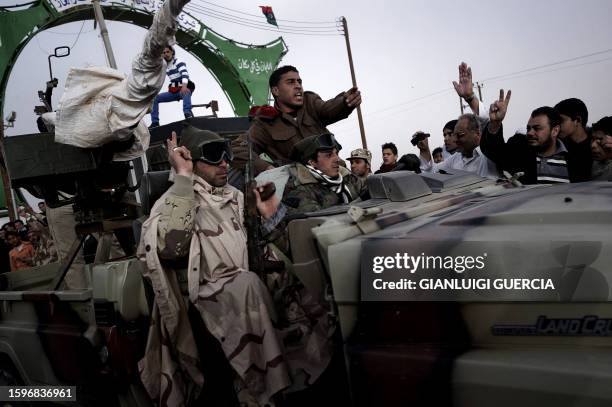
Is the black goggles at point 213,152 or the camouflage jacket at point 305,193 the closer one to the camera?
the black goggles at point 213,152

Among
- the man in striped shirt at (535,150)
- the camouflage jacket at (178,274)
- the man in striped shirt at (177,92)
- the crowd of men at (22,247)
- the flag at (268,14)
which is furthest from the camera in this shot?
the flag at (268,14)

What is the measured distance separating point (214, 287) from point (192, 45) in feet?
47.5

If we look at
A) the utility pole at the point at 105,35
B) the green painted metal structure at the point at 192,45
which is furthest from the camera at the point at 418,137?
the green painted metal structure at the point at 192,45

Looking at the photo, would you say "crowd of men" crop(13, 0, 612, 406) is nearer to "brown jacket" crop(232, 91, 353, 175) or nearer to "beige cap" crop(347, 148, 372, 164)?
"brown jacket" crop(232, 91, 353, 175)

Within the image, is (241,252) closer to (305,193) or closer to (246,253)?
(246,253)

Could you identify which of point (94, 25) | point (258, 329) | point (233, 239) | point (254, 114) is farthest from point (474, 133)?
point (94, 25)

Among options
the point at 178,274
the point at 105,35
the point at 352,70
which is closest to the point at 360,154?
the point at 178,274

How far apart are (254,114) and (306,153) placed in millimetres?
1138

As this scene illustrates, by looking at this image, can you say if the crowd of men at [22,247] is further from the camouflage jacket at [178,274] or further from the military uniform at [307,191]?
the camouflage jacket at [178,274]

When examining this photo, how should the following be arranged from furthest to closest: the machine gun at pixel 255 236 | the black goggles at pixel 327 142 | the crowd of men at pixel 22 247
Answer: the crowd of men at pixel 22 247 → the black goggles at pixel 327 142 → the machine gun at pixel 255 236

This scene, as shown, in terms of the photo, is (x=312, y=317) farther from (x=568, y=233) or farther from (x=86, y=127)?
(x=86, y=127)

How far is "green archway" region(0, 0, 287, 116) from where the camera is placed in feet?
37.0

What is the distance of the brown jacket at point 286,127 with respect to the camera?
4043 millimetres

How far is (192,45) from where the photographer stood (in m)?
15.4
